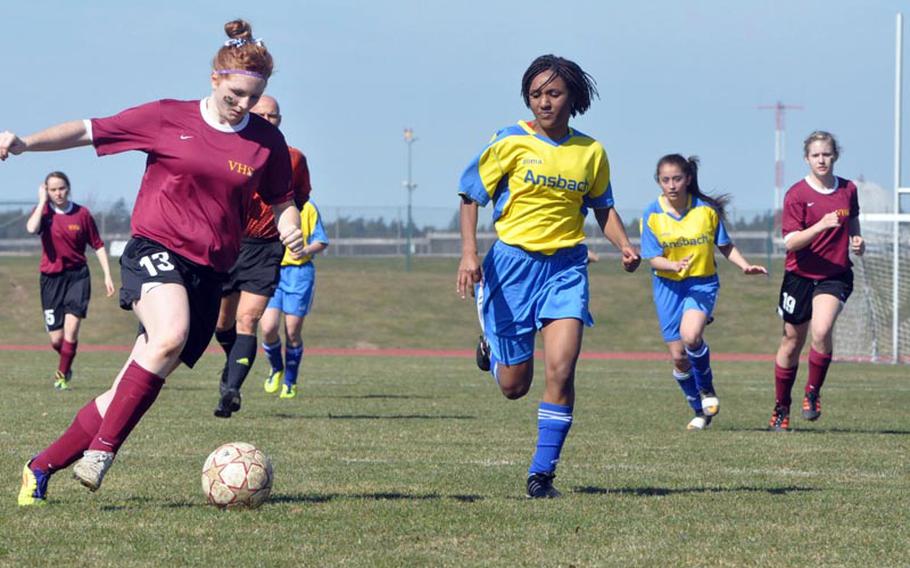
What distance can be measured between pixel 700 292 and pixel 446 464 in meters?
3.60

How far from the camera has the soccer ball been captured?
6230 mm

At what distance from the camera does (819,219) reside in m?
10.9

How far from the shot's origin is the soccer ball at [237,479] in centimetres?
623

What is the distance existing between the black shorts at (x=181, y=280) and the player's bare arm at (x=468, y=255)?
111 centimetres

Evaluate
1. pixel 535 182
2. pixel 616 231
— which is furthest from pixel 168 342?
pixel 616 231

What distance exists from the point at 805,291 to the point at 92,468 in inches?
261

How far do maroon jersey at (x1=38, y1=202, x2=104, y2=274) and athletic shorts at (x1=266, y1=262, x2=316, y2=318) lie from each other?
2542mm

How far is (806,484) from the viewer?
7504mm

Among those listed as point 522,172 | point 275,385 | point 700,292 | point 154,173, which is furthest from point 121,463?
point 275,385

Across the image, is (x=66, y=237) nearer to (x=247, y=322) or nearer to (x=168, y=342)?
(x=247, y=322)

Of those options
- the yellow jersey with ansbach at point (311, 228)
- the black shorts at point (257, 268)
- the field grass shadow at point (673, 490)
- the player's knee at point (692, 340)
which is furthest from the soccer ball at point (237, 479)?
the yellow jersey with ansbach at point (311, 228)

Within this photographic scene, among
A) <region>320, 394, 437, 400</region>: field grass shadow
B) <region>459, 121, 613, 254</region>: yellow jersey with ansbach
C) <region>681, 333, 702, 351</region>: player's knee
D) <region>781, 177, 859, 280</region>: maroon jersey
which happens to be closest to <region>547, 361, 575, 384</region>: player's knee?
<region>459, 121, 613, 254</region>: yellow jersey with ansbach

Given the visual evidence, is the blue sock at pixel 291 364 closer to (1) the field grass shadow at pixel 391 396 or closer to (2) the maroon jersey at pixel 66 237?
(1) the field grass shadow at pixel 391 396

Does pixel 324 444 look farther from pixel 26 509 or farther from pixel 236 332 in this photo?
pixel 26 509
